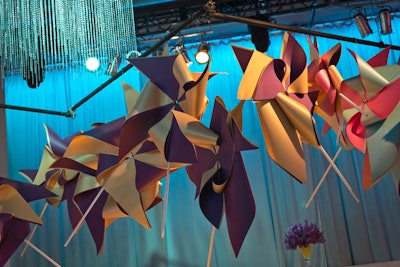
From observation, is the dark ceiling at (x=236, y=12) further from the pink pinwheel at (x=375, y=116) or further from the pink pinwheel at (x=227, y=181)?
the pink pinwheel at (x=227, y=181)

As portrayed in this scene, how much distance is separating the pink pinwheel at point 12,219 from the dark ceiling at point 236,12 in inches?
192

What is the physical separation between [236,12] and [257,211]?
2677 millimetres

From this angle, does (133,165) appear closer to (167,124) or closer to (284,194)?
(167,124)

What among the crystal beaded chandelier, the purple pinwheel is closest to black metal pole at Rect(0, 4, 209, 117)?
the crystal beaded chandelier

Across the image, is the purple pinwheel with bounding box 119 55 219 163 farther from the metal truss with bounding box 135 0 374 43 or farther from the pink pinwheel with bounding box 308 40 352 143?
the metal truss with bounding box 135 0 374 43

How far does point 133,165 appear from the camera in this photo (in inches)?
59.4

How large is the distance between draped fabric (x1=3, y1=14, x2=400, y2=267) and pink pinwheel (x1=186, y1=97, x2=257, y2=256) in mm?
5718

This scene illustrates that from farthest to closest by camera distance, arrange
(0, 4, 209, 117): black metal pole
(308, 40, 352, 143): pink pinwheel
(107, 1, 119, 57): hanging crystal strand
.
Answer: (107, 1, 119, 57): hanging crystal strand, (0, 4, 209, 117): black metal pole, (308, 40, 352, 143): pink pinwheel

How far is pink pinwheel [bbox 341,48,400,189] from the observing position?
4.13 ft

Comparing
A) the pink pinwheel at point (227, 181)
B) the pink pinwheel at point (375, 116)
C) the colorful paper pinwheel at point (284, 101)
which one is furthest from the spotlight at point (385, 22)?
the pink pinwheel at point (227, 181)

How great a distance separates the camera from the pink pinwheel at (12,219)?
70.1 inches

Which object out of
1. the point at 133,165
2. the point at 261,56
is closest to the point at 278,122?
the point at 261,56

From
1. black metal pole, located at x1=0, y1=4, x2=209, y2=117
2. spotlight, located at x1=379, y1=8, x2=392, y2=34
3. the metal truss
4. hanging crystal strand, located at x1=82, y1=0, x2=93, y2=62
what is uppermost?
the metal truss

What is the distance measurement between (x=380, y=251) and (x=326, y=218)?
81 cm
